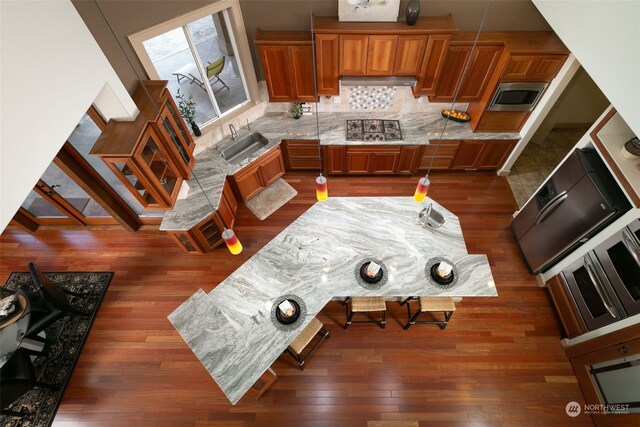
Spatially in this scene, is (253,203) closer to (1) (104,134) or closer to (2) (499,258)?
(1) (104,134)

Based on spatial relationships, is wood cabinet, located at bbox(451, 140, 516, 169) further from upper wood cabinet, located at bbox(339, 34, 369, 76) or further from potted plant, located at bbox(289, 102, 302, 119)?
potted plant, located at bbox(289, 102, 302, 119)

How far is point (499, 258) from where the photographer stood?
4.82 metres

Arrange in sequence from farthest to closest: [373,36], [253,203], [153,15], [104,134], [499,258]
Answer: [253,203], [499,258], [373,36], [153,15], [104,134]

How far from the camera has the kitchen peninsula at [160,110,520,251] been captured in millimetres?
4555

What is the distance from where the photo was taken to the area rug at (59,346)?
3809 mm

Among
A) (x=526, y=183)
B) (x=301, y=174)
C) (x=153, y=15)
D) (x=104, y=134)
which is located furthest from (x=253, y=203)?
(x=526, y=183)

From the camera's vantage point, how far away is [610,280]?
11.1 feet

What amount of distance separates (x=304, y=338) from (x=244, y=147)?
3.22 m

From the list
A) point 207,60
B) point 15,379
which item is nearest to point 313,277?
point 15,379

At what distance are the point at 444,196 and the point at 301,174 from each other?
2596 mm

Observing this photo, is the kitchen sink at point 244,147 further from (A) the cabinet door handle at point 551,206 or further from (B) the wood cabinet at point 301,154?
(A) the cabinet door handle at point 551,206

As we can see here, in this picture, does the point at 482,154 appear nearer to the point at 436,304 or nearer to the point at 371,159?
the point at 371,159

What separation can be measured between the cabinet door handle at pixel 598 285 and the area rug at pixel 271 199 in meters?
4.14

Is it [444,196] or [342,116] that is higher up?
[342,116]
